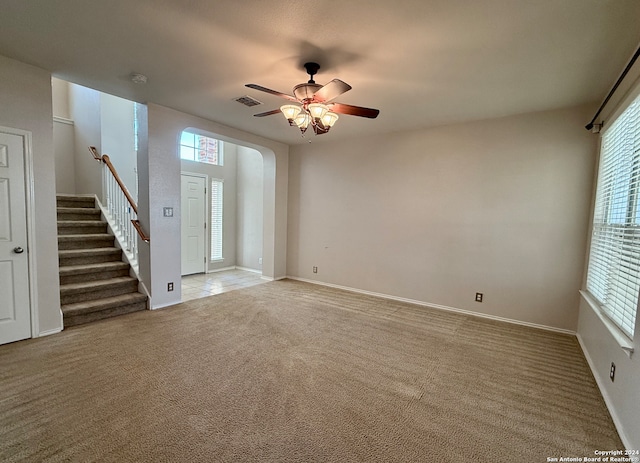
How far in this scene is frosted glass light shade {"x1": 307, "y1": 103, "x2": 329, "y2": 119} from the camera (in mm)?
2516

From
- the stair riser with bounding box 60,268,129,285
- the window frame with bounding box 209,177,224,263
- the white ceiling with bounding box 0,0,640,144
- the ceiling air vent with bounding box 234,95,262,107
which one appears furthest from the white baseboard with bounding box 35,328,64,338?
the window frame with bounding box 209,177,224,263

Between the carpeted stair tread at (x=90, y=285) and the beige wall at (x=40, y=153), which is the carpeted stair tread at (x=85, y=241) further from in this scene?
the beige wall at (x=40, y=153)

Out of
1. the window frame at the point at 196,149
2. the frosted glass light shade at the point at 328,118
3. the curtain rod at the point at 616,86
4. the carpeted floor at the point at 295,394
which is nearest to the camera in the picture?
the carpeted floor at the point at 295,394

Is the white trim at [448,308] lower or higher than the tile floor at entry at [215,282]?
higher

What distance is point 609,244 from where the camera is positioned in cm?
265

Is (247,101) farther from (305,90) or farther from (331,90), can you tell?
(331,90)

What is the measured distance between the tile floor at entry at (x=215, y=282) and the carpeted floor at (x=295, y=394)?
4.12 ft

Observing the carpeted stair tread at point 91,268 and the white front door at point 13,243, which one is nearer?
the white front door at point 13,243

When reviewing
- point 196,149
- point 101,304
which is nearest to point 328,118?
point 101,304

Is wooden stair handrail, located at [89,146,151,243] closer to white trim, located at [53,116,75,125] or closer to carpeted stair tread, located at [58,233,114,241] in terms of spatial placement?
carpeted stair tread, located at [58,233,114,241]

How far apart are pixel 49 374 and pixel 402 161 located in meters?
4.73

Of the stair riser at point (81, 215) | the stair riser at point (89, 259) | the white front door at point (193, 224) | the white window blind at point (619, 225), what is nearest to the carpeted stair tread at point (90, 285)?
the stair riser at point (89, 259)

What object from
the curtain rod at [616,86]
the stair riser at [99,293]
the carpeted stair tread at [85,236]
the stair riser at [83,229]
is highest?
the curtain rod at [616,86]

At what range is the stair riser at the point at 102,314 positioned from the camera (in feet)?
11.0
